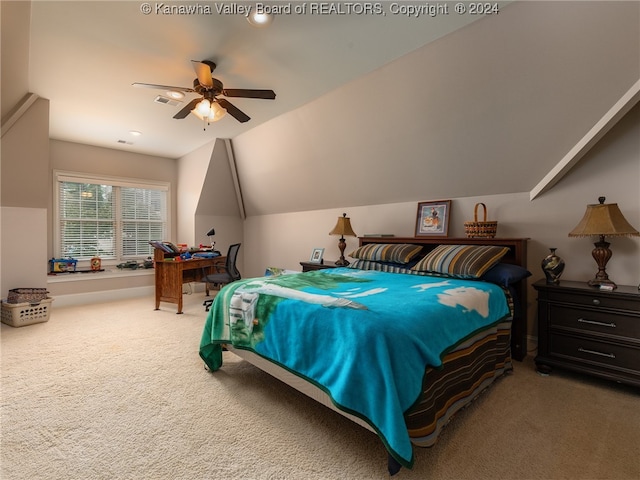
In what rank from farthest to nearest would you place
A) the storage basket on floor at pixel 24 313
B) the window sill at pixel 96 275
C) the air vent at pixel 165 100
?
the window sill at pixel 96 275 < the storage basket on floor at pixel 24 313 < the air vent at pixel 165 100

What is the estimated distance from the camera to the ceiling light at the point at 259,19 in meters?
2.09

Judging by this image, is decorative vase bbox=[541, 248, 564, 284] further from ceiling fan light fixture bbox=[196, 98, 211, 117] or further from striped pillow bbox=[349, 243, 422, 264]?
ceiling fan light fixture bbox=[196, 98, 211, 117]

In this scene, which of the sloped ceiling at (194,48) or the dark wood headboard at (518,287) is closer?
the sloped ceiling at (194,48)

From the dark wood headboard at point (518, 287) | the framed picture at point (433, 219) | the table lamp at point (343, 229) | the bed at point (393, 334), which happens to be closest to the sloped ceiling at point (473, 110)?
the framed picture at point (433, 219)

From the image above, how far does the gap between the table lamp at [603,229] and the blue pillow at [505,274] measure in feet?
1.50

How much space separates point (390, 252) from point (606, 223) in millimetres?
1735

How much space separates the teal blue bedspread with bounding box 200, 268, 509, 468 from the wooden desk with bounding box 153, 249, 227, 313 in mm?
2131

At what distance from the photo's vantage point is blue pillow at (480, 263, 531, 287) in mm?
2416

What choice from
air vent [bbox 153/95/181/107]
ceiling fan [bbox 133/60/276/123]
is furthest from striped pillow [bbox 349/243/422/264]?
air vent [bbox 153/95/181/107]

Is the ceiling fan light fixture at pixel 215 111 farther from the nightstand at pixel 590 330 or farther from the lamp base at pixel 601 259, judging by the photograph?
the lamp base at pixel 601 259

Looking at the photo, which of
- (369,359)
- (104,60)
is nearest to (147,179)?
(104,60)

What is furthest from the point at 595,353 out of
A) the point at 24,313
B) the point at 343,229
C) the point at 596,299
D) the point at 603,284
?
the point at 24,313

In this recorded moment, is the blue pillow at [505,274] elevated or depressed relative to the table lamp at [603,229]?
depressed

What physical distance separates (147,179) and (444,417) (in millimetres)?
6032
